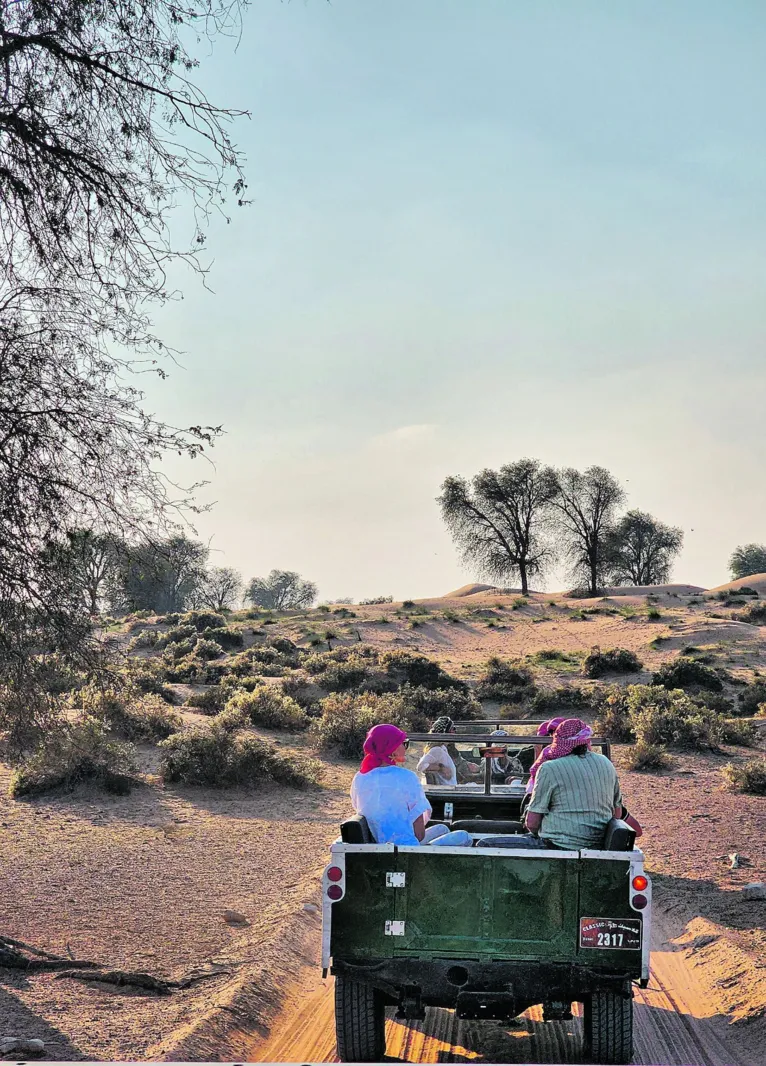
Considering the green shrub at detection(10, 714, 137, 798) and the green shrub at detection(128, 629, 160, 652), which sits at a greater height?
the green shrub at detection(128, 629, 160, 652)

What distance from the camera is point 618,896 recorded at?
5.50m

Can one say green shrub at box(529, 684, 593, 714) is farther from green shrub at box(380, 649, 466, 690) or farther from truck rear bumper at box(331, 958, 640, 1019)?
truck rear bumper at box(331, 958, 640, 1019)

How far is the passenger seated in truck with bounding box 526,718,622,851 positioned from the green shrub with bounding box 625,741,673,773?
13.6 metres

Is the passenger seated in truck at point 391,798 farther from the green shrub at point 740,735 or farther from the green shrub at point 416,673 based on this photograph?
the green shrub at point 416,673

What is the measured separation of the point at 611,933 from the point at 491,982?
2.28 ft

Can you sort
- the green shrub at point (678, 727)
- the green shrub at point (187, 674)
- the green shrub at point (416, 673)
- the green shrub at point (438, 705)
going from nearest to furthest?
the green shrub at point (678, 727), the green shrub at point (438, 705), the green shrub at point (416, 673), the green shrub at point (187, 674)

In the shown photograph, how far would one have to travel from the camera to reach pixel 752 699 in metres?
27.2

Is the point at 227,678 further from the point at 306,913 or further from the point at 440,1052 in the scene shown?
the point at 440,1052

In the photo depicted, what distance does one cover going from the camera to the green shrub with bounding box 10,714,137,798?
1561cm

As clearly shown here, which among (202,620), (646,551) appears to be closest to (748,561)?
(646,551)

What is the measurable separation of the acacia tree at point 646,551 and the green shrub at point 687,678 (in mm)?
62336

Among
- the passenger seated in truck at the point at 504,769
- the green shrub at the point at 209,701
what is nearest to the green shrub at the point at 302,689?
the green shrub at the point at 209,701

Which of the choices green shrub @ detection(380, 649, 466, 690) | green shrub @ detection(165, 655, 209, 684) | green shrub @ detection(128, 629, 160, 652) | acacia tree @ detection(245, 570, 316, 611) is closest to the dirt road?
green shrub @ detection(380, 649, 466, 690)

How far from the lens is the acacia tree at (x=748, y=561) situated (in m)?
112
